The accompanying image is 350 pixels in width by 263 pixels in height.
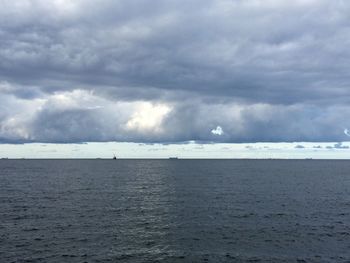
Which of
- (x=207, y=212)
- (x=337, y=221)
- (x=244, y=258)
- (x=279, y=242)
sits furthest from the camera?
(x=207, y=212)

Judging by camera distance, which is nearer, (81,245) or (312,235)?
(81,245)

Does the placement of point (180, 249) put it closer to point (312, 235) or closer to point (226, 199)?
point (312, 235)

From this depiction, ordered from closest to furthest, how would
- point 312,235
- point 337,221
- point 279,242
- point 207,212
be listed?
point 279,242 → point 312,235 → point 337,221 → point 207,212

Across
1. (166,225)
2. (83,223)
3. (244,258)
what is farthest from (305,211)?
(83,223)

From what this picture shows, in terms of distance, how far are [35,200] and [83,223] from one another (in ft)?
125

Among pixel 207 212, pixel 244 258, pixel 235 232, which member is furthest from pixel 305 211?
pixel 244 258

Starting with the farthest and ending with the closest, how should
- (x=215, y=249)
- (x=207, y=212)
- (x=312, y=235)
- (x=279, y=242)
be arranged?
1. (x=207, y=212)
2. (x=312, y=235)
3. (x=279, y=242)
4. (x=215, y=249)

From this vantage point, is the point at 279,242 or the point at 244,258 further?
the point at 279,242

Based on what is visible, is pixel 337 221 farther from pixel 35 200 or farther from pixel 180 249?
pixel 35 200

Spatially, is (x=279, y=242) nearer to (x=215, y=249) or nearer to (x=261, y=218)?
(x=215, y=249)

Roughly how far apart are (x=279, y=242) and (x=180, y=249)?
16.0 m

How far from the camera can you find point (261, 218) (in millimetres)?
77312

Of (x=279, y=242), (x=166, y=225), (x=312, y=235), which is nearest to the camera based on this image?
(x=279, y=242)

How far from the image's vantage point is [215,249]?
179 feet
